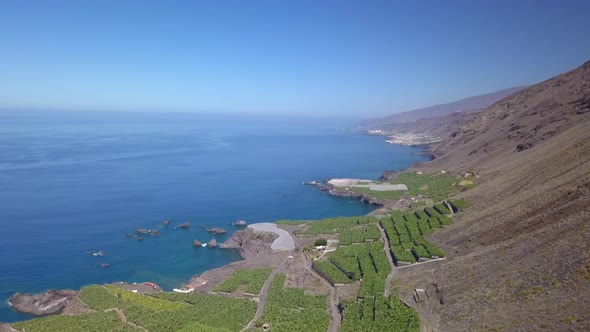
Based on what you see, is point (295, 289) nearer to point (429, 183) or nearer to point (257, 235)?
point (257, 235)

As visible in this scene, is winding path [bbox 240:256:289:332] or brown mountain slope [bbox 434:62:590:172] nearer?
winding path [bbox 240:256:289:332]

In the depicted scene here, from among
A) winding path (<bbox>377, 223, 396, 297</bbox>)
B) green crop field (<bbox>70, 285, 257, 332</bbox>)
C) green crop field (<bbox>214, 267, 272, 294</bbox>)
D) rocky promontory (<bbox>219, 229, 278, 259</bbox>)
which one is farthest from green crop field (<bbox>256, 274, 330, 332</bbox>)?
rocky promontory (<bbox>219, 229, 278, 259</bbox>)

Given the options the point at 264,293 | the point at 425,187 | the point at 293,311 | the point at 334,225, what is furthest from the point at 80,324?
the point at 425,187

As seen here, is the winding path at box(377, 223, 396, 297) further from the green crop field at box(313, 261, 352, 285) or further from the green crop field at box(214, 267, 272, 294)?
the green crop field at box(214, 267, 272, 294)

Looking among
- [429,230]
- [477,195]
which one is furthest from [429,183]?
[429,230]

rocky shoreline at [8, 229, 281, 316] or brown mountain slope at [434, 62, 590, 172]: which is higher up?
A: brown mountain slope at [434, 62, 590, 172]

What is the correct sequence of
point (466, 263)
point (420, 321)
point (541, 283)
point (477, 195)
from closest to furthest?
1. point (541, 283)
2. point (420, 321)
3. point (466, 263)
4. point (477, 195)
